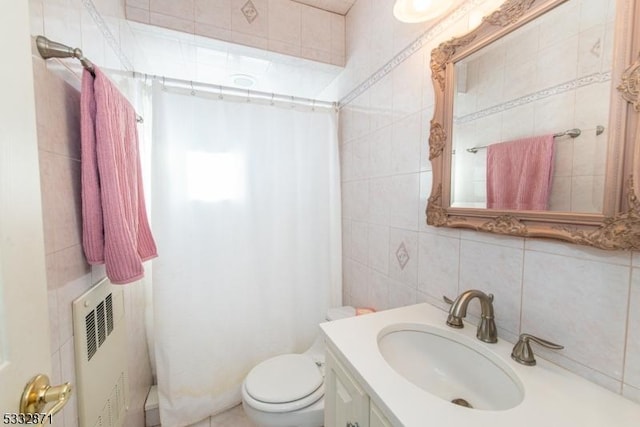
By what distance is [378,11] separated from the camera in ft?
4.69

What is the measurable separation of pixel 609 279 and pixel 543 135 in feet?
1.31

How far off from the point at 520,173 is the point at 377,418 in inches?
31.3

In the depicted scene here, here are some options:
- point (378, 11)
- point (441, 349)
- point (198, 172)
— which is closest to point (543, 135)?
point (441, 349)

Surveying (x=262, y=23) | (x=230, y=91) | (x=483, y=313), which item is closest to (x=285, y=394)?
(x=483, y=313)

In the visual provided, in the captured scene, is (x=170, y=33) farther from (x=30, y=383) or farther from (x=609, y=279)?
Answer: (x=609, y=279)

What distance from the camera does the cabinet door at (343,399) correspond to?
708 millimetres

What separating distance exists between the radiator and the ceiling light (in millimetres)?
1523

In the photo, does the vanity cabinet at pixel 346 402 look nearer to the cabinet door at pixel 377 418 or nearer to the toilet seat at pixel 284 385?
the cabinet door at pixel 377 418

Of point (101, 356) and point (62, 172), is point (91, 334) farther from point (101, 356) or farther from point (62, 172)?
point (62, 172)

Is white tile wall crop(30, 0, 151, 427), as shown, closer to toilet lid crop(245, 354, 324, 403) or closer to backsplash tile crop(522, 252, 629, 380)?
toilet lid crop(245, 354, 324, 403)

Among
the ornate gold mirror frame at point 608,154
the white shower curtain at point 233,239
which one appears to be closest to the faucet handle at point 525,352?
the ornate gold mirror frame at point 608,154

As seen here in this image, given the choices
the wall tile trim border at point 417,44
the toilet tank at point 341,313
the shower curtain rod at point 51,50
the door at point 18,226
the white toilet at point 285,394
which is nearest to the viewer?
the door at point 18,226

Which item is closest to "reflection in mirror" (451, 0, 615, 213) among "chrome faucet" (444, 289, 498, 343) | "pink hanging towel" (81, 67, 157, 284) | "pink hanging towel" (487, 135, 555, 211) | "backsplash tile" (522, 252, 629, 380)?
"pink hanging towel" (487, 135, 555, 211)

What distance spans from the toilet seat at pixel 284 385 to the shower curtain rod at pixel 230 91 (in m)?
1.56
